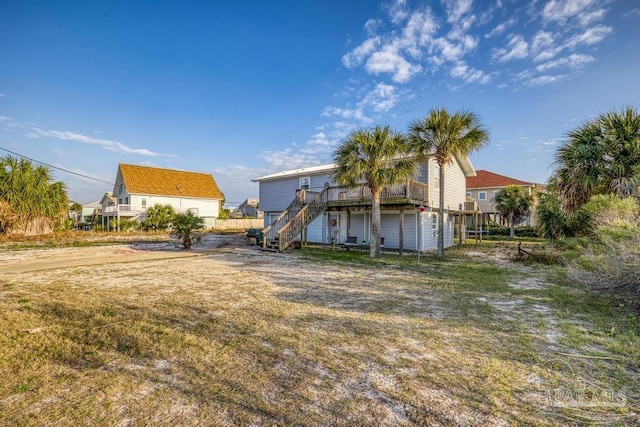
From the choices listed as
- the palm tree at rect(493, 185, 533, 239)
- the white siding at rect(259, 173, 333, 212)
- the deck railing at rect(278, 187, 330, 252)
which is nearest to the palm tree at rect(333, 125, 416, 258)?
the deck railing at rect(278, 187, 330, 252)

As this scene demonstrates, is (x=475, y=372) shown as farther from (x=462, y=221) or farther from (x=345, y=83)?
(x=462, y=221)

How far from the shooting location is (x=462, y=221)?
2266 centimetres

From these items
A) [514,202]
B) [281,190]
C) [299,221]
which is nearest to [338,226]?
[299,221]

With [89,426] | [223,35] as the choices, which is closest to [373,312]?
[89,426]

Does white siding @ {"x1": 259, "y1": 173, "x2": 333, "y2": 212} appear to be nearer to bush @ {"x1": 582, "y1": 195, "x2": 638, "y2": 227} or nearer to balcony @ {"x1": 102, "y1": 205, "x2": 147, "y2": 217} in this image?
bush @ {"x1": 582, "y1": 195, "x2": 638, "y2": 227}

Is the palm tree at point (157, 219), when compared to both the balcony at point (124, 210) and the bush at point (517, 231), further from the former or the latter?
the bush at point (517, 231)

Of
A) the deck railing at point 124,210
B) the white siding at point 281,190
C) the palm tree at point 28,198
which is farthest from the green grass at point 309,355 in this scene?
the deck railing at point 124,210

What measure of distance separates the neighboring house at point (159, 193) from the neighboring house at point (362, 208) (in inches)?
632

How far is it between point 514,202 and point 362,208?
A: 1689 centimetres

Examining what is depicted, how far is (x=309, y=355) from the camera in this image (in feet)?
13.4

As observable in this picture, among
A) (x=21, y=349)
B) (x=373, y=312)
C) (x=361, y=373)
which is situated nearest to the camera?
(x=361, y=373)

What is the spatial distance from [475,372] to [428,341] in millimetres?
969

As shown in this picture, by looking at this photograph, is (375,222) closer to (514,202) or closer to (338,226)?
(338,226)

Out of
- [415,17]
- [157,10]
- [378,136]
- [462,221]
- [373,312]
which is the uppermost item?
[157,10]
